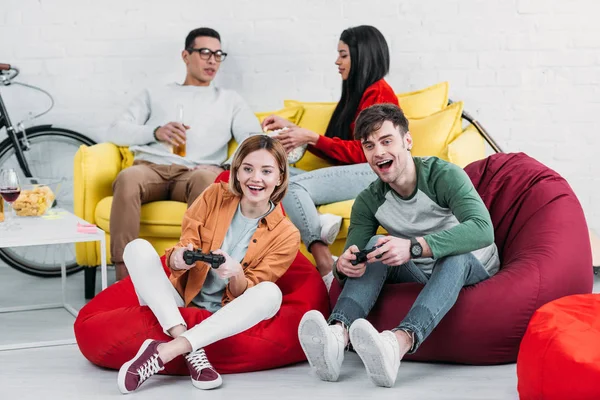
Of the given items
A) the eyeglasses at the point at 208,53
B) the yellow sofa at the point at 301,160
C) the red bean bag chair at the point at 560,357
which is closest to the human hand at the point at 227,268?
the red bean bag chair at the point at 560,357

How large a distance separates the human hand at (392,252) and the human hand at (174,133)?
5.06 ft

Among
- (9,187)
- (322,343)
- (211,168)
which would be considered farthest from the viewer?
(211,168)

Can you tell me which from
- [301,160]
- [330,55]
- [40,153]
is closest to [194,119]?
[301,160]

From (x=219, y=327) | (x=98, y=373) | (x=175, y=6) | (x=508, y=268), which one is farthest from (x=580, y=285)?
(x=175, y=6)

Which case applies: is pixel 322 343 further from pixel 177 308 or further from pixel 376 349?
pixel 177 308

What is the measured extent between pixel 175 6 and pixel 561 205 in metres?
2.41

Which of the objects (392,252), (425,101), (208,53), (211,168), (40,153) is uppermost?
(208,53)

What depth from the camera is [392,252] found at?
261 cm

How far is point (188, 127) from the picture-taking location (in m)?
3.94

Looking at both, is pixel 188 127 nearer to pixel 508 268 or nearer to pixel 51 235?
pixel 51 235

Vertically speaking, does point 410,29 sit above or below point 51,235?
above

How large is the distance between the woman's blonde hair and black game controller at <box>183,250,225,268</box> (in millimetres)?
335

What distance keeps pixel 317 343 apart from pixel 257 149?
66cm

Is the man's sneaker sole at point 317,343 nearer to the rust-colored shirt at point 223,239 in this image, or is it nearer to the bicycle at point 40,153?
the rust-colored shirt at point 223,239
